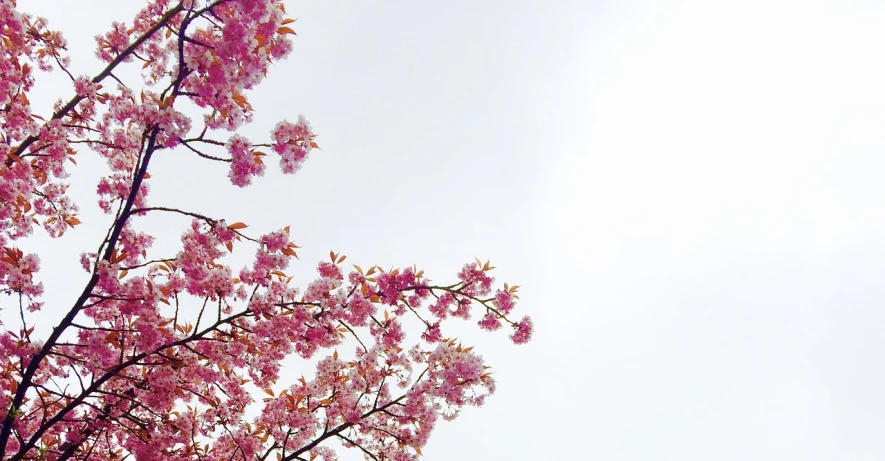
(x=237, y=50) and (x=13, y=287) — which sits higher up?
(x=237, y=50)

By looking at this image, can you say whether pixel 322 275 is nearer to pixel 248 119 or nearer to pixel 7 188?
pixel 248 119

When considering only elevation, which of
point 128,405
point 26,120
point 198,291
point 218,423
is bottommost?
point 128,405

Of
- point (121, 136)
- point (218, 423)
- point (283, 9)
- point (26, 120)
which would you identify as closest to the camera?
point (283, 9)

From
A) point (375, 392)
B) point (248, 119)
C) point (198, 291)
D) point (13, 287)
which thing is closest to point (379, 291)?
point (375, 392)

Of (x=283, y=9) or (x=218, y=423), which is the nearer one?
(x=283, y=9)

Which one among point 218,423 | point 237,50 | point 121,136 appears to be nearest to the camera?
point 237,50

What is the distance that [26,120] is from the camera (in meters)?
5.37

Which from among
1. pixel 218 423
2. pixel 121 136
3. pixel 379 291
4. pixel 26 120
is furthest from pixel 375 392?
pixel 26 120

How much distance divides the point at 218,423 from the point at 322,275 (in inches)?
84.5

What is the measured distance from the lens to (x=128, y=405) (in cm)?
564

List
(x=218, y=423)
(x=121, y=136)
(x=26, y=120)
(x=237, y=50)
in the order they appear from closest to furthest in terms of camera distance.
A: (x=237, y=50), (x=26, y=120), (x=121, y=136), (x=218, y=423)

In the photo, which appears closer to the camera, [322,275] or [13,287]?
[13,287]

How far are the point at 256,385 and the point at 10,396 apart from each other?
2.38 metres

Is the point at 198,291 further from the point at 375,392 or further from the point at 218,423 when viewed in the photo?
the point at 375,392
